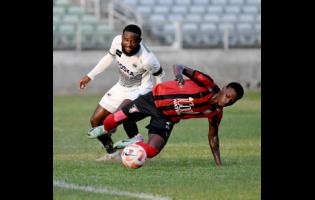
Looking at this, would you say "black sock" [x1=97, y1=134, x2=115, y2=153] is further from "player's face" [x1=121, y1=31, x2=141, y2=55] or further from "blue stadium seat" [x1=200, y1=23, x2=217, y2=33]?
"blue stadium seat" [x1=200, y1=23, x2=217, y2=33]

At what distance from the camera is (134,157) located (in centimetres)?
1180

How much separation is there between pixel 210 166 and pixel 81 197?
290 cm

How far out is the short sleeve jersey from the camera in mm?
13359

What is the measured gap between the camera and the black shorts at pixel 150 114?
12.2 m

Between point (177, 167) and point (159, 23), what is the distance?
17289 millimetres

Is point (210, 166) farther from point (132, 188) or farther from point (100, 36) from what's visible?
point (100, 36)

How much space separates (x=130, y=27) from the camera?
12.7 meters

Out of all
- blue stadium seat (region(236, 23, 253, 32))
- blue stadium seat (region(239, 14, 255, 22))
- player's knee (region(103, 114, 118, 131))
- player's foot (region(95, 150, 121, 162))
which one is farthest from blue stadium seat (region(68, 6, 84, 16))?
player's knee (region(103, 114, 118, 131))

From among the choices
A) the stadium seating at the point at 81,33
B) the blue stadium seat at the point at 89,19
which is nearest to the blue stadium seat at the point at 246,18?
the stadium seating at the point at 81,33

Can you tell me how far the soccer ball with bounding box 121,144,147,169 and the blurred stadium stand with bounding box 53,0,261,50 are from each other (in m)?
17.3

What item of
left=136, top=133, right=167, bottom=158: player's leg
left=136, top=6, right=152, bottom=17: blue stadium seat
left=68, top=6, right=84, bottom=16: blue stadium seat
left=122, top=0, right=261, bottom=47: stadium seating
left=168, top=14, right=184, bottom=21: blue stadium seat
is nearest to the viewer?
left=136, top=133, right=167, bottom=158: player's leg

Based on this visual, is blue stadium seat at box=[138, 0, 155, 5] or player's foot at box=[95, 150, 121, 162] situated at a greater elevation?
blue stadium seat at box=[138, 0, 155, 5]

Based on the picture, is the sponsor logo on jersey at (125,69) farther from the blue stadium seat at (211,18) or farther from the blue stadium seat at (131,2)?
the blue stadium seat at (211,18)

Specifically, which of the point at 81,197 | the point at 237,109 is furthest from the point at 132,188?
the point at 237,109
